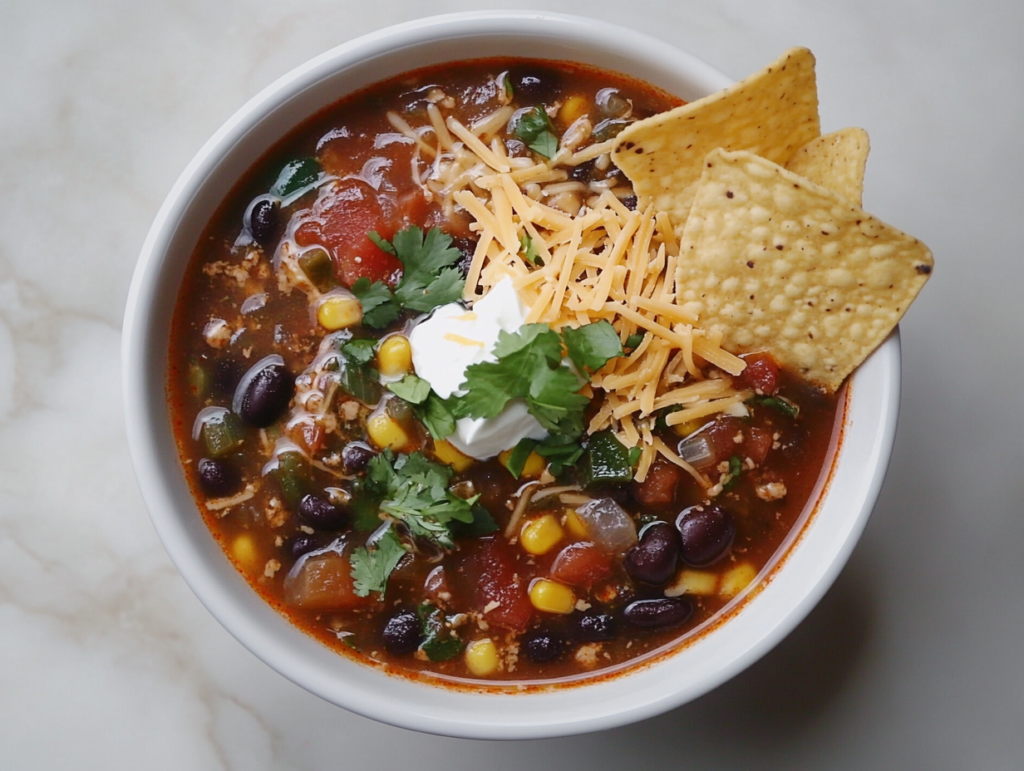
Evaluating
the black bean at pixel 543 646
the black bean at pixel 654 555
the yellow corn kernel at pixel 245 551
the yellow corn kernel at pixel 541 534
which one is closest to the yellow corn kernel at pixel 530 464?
the yellow corn kernel at pixel 541 534

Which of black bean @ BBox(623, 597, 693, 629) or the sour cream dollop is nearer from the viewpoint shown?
the sour cream dollop

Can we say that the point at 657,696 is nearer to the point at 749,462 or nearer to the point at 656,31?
the point at 749,462

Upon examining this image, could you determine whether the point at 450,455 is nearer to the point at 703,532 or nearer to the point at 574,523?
the point at 574,523

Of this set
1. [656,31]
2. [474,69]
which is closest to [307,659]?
[474,69]

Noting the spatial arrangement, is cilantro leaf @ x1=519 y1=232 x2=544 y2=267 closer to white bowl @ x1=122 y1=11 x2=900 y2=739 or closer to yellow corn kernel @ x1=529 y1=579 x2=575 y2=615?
white bowl @ x1=122 y1=11 x2=900 y2=739

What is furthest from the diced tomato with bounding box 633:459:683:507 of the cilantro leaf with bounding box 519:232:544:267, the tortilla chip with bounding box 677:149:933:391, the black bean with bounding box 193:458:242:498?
the black bean with bounding box 193:458:242:498

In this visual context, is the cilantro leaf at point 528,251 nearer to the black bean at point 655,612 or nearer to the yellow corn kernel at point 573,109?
the yellow corn kernel at point 573,109

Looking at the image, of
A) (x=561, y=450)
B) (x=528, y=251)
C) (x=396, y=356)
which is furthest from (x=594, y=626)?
(x=528, y=251)
